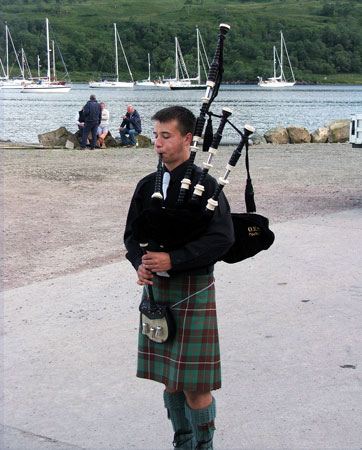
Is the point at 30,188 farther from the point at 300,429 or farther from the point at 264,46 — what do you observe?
the point at 264,46

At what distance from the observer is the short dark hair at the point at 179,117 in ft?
12.1

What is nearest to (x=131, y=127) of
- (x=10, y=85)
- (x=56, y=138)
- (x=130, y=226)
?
(x=56, y=138)

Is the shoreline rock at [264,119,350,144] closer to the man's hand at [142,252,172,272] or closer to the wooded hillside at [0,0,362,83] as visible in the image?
the man's hand at [142,252,172,272]

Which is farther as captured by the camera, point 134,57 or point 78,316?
point 134,57

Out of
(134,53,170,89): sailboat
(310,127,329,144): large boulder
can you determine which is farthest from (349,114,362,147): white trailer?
(134,53,170,89): sailboat

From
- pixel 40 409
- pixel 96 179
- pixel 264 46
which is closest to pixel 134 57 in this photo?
pixel 264 46

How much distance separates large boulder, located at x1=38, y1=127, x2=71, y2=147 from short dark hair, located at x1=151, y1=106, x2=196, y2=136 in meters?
22.0

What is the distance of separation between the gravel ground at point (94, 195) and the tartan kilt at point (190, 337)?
3.86 meters

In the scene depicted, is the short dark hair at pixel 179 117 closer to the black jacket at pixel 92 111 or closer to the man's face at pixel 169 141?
the man's face at pixel 169 141

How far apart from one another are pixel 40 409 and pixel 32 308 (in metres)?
2.06

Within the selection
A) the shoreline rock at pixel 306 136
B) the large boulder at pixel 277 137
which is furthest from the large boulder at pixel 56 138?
the shoreline rock at pixel 306 136

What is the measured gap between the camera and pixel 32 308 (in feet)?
21.3

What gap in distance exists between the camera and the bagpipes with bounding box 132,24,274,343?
3.55 metres

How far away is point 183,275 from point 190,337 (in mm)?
291
